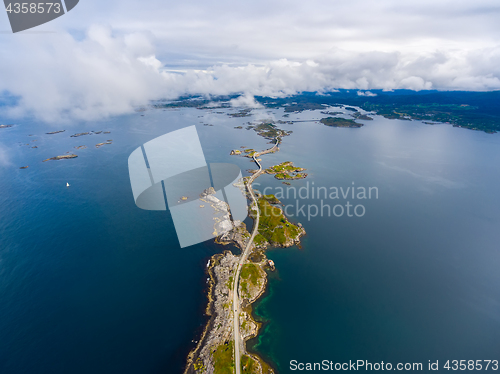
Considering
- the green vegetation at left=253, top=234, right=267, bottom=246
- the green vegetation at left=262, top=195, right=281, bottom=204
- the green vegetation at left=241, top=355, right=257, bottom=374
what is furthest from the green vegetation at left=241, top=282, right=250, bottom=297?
the green vegetation at left=262, top=195, right=281, bottom=204

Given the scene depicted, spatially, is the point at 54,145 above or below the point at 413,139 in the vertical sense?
below

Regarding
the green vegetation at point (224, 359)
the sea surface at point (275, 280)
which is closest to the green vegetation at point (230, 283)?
the sea surface at point (275, 280)

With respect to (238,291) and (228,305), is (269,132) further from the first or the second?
(228,305)

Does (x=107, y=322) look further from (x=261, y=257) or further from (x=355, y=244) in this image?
(x=355, y=244)

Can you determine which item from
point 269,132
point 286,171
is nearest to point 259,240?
point 286,171

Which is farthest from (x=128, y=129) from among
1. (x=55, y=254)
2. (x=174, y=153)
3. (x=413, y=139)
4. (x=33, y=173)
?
(x=413, y=139)

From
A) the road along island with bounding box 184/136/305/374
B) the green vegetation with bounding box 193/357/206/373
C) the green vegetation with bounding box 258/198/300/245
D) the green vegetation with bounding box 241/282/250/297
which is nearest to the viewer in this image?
the green vegetation with bounding box 193/357/206/373

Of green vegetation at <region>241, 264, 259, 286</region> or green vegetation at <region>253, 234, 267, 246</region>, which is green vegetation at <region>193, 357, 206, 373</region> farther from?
green vegetation at <region>253, 234, 267, 246</region>
